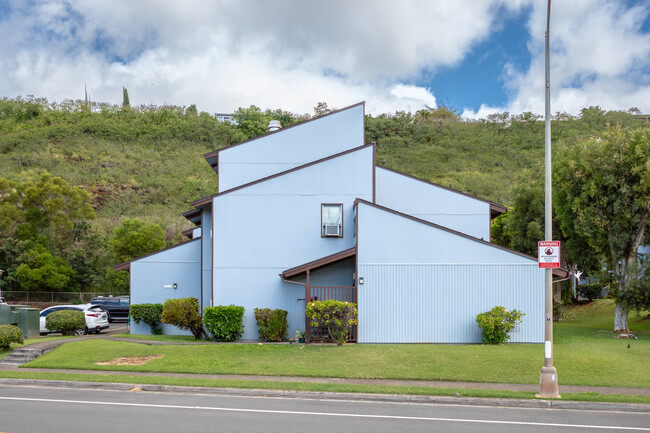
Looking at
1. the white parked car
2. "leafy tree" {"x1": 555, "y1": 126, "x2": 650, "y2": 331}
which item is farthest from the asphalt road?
the white parked car

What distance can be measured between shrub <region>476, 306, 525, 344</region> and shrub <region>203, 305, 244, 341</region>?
8.76 m

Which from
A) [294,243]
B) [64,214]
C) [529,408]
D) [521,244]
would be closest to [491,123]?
[521,244]

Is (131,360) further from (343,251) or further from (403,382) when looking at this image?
(403,382)

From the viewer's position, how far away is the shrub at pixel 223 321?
2031 centimetres

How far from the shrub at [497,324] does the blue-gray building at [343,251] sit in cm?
55

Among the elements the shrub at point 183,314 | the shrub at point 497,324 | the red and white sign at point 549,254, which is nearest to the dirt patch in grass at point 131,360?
the shrub at point 183,314

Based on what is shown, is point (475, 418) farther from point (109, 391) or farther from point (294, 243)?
point (294, 243)

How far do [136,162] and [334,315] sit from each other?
60.6 meters

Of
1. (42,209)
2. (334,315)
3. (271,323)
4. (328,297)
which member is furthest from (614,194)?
(42,209)

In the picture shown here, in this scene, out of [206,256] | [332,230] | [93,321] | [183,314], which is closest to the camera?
[183,314]

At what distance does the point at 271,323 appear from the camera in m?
20.4

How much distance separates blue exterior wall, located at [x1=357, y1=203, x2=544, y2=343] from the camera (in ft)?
64.2

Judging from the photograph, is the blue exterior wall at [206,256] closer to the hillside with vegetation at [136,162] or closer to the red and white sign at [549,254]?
the red and white sign at [549,254]

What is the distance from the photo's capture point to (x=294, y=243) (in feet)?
70.9
